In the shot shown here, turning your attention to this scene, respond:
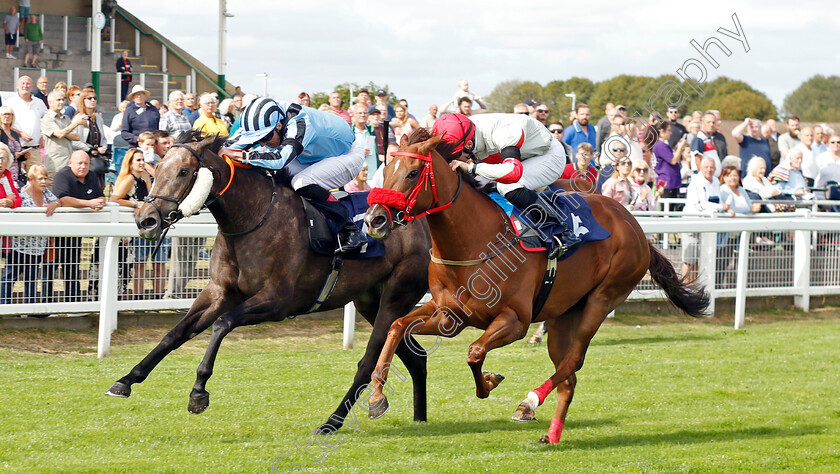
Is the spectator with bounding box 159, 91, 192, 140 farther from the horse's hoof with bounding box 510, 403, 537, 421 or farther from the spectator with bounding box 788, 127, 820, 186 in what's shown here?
the spectator with bounding box 788, 127, 820, 186

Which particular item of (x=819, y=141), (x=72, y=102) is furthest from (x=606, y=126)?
(x=72, y=102)

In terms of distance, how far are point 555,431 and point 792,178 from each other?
8114 mm

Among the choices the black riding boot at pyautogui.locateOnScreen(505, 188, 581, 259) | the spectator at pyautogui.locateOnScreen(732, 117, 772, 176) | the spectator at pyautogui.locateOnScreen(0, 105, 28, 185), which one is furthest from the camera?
the spectator at pyautogui.locateOnScreen(732, 117, 772, 176)

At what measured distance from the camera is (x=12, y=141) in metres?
8.89

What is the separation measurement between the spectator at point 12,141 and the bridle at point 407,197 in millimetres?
5219

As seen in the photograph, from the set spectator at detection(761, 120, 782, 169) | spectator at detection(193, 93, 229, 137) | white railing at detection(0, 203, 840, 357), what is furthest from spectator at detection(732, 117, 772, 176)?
spectator at detection(193, 93, 229, 137)

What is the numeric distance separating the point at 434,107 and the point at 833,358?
6295 mm

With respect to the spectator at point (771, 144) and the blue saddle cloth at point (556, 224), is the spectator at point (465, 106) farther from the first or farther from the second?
the blue saddle cloth at point (556, 224)

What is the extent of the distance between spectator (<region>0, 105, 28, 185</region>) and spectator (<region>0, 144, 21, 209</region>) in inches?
36.8

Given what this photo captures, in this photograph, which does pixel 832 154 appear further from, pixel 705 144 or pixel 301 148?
pixel 301 148

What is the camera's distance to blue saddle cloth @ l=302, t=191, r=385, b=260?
555 centimetres

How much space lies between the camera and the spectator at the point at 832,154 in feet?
42.5

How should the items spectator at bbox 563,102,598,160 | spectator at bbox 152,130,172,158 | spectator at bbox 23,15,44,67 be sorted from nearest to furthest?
1. spectator at bbox 152,130,172,158
2. spectator at bbox 563,102,598,160
3. spectator at bbox 23,15,44,67

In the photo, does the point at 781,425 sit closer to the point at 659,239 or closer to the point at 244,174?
the point at 244,174
